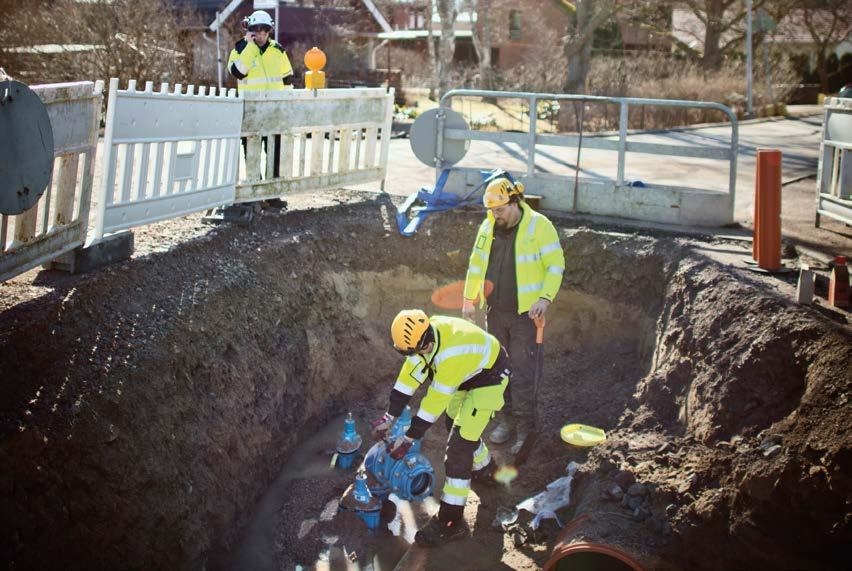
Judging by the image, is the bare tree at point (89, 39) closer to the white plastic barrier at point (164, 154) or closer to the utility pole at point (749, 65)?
the white plastic barrier at point (164, 154)

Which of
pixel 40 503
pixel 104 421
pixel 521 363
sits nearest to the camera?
pixel 40 503

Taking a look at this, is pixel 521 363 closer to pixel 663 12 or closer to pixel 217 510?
pixel 217 510

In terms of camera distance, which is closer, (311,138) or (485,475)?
(485,475)

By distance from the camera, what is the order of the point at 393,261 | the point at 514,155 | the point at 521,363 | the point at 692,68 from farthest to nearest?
1. the point at 692,68
2. the point at 514,155
3. the point at 393,261
4. the point at 521,363

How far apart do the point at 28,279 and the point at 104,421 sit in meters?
1.72

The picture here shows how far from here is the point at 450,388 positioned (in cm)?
644

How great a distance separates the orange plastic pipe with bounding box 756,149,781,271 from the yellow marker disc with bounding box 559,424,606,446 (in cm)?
228

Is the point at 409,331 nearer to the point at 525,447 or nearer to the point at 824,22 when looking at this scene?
the point at 525,447

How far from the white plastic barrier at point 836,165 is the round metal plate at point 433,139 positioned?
4343 mm

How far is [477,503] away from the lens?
7.43 metres

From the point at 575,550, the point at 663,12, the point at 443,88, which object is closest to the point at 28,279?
the point at 575,550

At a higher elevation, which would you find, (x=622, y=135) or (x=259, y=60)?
(x=259, y=60)

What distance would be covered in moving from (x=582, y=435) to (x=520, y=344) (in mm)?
1091

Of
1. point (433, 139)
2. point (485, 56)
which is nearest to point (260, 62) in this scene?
point (433, 139)
